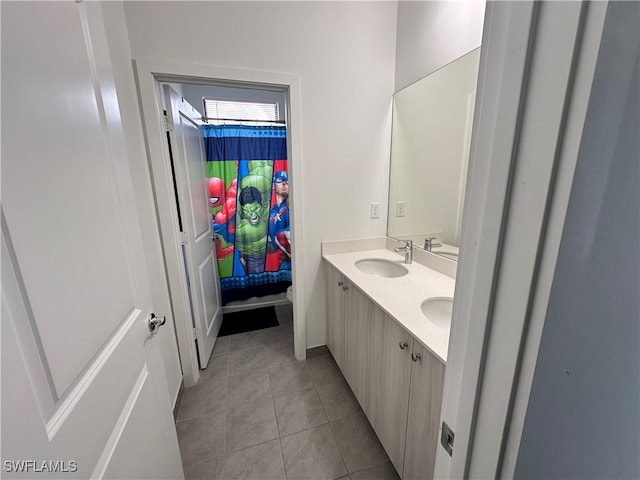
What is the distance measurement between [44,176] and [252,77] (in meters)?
1.35

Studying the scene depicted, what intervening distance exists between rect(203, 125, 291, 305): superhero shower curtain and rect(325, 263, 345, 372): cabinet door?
1055 millimetres

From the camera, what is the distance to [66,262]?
0.54 meters

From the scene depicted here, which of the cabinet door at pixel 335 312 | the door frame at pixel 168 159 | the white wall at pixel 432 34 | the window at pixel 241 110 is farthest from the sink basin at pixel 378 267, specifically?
the window at pixel 241 110

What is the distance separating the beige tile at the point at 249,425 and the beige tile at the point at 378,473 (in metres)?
0.48

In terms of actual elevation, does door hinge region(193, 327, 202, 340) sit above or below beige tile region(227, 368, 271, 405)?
above

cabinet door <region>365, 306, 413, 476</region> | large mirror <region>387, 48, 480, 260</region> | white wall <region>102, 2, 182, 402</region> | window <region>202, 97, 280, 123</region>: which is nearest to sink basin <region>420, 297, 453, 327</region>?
cabinet door <region>365, 306, 413, 476</region>

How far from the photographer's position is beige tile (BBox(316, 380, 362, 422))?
5.22 ft

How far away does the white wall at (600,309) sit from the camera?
0.91 ft

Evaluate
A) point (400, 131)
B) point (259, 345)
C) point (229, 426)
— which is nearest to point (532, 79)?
point (400, 131)

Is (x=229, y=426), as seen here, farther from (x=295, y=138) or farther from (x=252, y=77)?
(x=252, y=77)

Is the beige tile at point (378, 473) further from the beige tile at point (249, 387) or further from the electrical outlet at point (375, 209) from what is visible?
the electrical outlet at point (375, 209)

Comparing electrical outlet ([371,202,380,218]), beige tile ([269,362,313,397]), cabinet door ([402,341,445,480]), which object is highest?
electrical outlet ([371,202,380,218])

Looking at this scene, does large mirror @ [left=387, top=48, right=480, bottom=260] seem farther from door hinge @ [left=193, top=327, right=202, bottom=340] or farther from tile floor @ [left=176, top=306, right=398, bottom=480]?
door hinge @ [left=193, top=327, right=202, bottom=340]

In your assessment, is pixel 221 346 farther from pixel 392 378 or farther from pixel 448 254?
pixel 448 254
